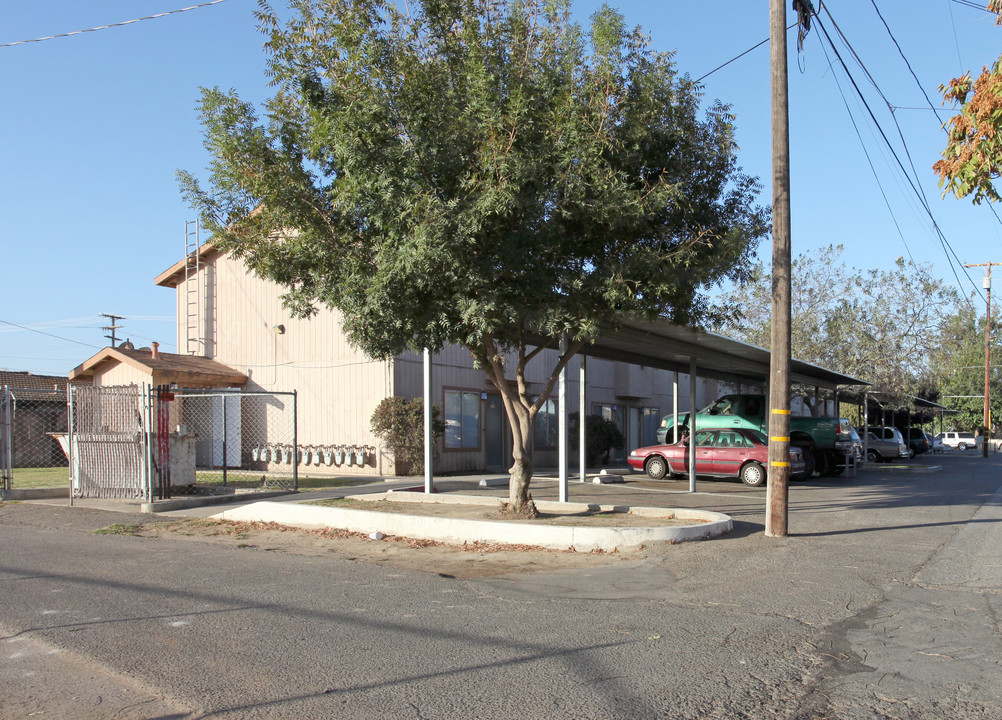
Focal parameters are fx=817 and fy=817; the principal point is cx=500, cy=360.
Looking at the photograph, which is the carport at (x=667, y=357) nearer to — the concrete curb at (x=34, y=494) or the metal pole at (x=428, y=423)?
the metal pole at (x=428, y=423)

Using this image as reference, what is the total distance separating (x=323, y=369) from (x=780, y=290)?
1503 centimetres

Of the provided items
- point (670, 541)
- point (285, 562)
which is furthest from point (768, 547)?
point (285, 562)

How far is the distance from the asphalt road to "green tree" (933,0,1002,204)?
4116mm

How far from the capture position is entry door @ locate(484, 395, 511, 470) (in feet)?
82.7

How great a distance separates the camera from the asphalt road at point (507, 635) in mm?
4766

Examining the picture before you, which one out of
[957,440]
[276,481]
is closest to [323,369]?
[276,481]

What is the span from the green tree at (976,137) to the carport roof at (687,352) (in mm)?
4626

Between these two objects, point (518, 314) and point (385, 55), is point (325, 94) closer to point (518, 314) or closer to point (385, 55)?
point (385, 55)

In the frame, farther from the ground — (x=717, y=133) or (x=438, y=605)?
(x=717, y=133)

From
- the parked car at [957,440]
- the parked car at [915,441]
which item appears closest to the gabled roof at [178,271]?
the parked car at [915,441]

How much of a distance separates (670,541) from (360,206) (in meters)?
6.00

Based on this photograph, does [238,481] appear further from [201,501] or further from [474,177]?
[474,177]

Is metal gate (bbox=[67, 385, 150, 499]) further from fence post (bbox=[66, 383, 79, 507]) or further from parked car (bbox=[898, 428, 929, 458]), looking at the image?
parked car (bbox=[898, 428, 929, 458])

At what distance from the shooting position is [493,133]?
984 cm
